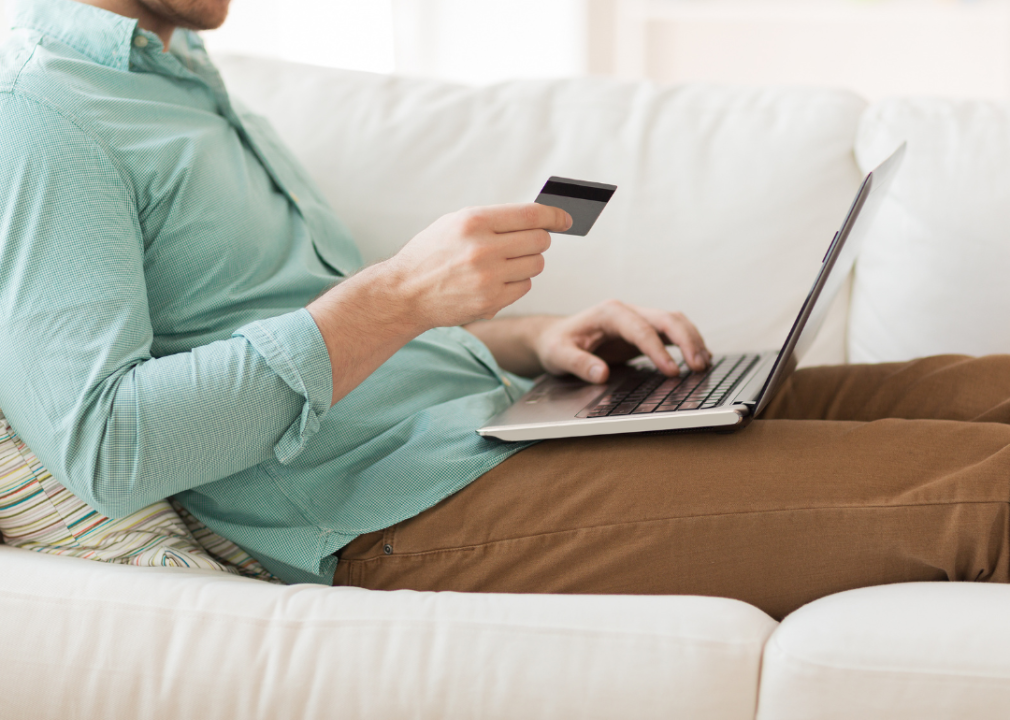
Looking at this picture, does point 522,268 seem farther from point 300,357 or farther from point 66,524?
point 66,524

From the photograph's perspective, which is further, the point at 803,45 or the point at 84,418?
the point at 803,45

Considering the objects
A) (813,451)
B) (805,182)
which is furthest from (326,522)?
(805,182)

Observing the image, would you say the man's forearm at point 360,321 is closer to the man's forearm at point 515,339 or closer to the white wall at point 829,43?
the man's forearm at point 515,339

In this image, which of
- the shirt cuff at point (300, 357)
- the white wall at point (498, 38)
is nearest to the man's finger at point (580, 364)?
the shirt cuff at point (300, 357)

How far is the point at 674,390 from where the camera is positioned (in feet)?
3.02

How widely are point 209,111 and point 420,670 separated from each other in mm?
691

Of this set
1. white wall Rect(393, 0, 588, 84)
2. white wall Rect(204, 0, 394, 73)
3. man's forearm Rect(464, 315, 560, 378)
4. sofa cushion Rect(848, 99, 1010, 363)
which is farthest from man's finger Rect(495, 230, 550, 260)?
white wall Rect(393, 0, 588, 84)

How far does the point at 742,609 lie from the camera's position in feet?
2.21

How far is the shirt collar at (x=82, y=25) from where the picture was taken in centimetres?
87

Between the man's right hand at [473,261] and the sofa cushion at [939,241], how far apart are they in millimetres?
695

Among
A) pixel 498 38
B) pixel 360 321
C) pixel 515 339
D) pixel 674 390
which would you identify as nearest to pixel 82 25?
pixel 360 321

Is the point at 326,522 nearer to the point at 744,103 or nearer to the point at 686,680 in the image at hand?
the point at 686,680

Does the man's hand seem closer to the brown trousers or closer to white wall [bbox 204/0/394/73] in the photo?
the brown trousers

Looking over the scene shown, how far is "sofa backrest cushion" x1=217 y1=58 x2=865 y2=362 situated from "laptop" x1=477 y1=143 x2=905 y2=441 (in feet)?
0.63
